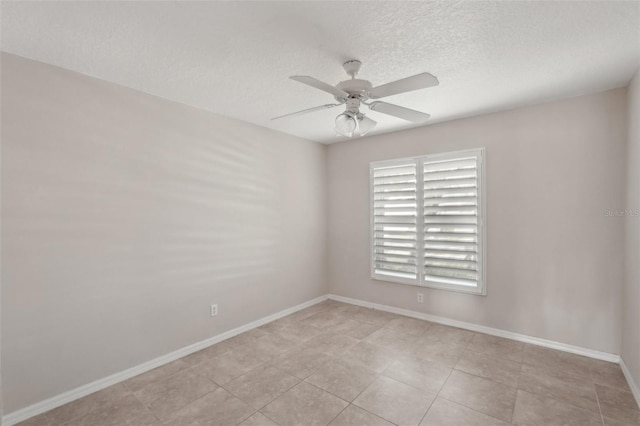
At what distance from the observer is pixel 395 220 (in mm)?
4141

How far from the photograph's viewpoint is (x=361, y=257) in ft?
15.0

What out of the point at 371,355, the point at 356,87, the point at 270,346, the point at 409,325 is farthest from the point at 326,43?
the point at 409,325

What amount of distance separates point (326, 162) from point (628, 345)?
3.99 m

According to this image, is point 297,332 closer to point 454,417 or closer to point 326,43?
point 454,417

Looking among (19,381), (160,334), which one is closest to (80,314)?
(19,381)

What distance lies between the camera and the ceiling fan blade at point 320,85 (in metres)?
1.75

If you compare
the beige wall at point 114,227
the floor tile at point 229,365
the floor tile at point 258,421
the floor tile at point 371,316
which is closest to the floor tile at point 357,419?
the floor tile at point 258,421

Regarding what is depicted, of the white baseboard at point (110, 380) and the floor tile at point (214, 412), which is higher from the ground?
the white baseboard at point (110, 380)

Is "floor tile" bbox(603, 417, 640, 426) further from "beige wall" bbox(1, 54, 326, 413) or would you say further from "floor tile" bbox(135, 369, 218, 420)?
"beige wall" bbox(1, 54, 326, 413)

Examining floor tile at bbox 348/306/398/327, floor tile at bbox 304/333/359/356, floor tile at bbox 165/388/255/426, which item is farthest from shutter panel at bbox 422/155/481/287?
floor tile at bbox 165/388/255/426

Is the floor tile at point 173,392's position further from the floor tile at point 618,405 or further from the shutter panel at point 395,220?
the floor tile at point 618,405

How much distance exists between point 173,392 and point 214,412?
0.48 m

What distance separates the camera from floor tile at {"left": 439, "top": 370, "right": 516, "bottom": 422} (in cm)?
216

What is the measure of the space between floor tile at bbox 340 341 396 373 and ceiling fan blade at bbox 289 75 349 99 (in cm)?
236
